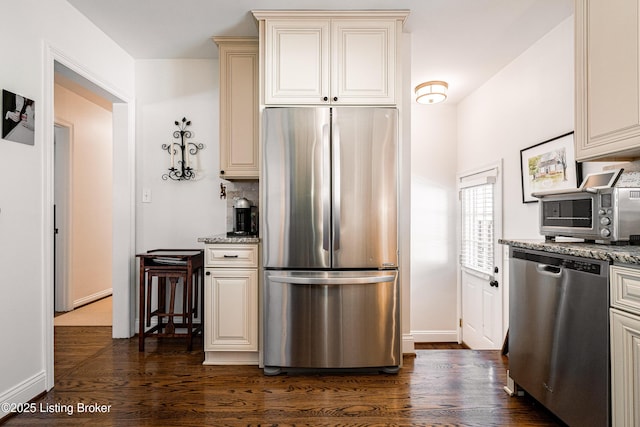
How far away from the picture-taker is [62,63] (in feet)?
7.89

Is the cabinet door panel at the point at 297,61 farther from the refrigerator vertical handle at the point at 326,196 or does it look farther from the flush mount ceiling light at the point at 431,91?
the flush mount ceiling light at the point at 431,91

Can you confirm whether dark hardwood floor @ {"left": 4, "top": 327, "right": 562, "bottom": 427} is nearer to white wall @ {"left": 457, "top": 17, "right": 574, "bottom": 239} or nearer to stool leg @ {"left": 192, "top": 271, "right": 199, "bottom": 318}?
stool leg @ {"left": 192, "top": 271, "right": 199, "bottom": 318}

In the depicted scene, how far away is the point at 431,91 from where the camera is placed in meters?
3.70

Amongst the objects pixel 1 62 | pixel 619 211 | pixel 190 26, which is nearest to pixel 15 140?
pixel 1 62

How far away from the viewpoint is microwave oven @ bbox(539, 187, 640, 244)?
5.34 ft

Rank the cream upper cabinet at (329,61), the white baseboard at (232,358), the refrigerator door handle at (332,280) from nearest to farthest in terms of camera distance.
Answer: the refrigerator door handle at (332,280)
the cream upper cabinet at (329,61)
the white baseboard at (232,358)

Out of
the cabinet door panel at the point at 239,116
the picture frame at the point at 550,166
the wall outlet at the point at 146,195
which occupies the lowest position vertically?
the wall outlet at the point at 146,195

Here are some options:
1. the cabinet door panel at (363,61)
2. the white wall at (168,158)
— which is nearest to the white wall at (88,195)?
the white wall at (168,158)

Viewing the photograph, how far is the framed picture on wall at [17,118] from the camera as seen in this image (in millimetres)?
1939

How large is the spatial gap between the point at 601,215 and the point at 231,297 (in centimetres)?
224

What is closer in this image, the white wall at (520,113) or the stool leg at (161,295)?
the white wall at (520,113)

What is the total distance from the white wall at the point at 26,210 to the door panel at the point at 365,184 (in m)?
1.82

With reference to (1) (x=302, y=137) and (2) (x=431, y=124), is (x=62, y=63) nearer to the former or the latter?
(1) (x=302, y=137)

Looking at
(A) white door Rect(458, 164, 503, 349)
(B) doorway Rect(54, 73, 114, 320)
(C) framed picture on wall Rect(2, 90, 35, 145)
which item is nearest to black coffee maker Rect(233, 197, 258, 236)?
(C) framed picture on wall Rect(2, 90, 35, 145)
